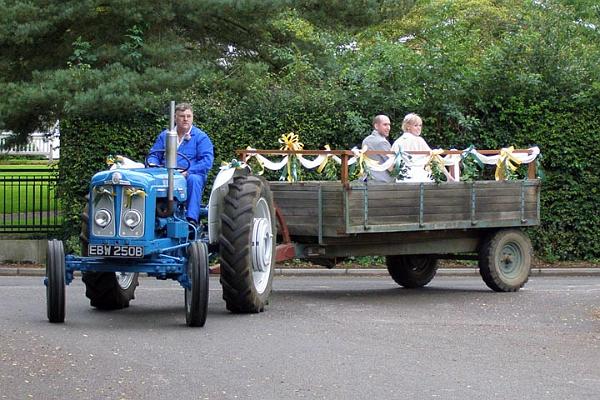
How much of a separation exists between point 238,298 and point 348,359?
9.13 ft

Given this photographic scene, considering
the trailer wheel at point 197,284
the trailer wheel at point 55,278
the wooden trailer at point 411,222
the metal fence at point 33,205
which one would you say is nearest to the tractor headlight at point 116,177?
the trailer wheel at point 55,278

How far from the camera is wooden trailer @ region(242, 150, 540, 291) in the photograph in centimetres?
1438

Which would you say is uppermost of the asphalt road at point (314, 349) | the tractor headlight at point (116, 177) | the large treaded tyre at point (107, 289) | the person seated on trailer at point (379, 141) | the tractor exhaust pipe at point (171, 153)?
the person seated on trailer at point (379, 141)

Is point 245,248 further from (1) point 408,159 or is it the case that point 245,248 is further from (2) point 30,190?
(2) point 30,190

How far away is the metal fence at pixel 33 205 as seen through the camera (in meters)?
22.6

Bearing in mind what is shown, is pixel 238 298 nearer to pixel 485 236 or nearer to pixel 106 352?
pixel 106 352

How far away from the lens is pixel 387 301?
1477 cm

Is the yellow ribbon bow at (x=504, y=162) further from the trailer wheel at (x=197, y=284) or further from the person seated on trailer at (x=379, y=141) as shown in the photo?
the trailer wheel at (x=197, y=284)

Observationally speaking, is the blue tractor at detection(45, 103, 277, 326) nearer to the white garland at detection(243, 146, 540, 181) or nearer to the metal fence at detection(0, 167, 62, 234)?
the white garland at detection(243, 146, 540, 181)

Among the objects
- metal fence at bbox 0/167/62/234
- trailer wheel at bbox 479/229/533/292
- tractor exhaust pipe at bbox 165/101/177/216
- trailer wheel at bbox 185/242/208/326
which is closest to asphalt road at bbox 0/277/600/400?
trailer wheel at bbox 185/242/208/326

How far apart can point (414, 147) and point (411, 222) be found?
133 cm

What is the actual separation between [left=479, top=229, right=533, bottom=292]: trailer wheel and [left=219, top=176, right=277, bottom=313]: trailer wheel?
355 cm

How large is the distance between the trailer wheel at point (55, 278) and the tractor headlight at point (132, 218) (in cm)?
68

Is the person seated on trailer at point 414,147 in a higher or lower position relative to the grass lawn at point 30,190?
higher
